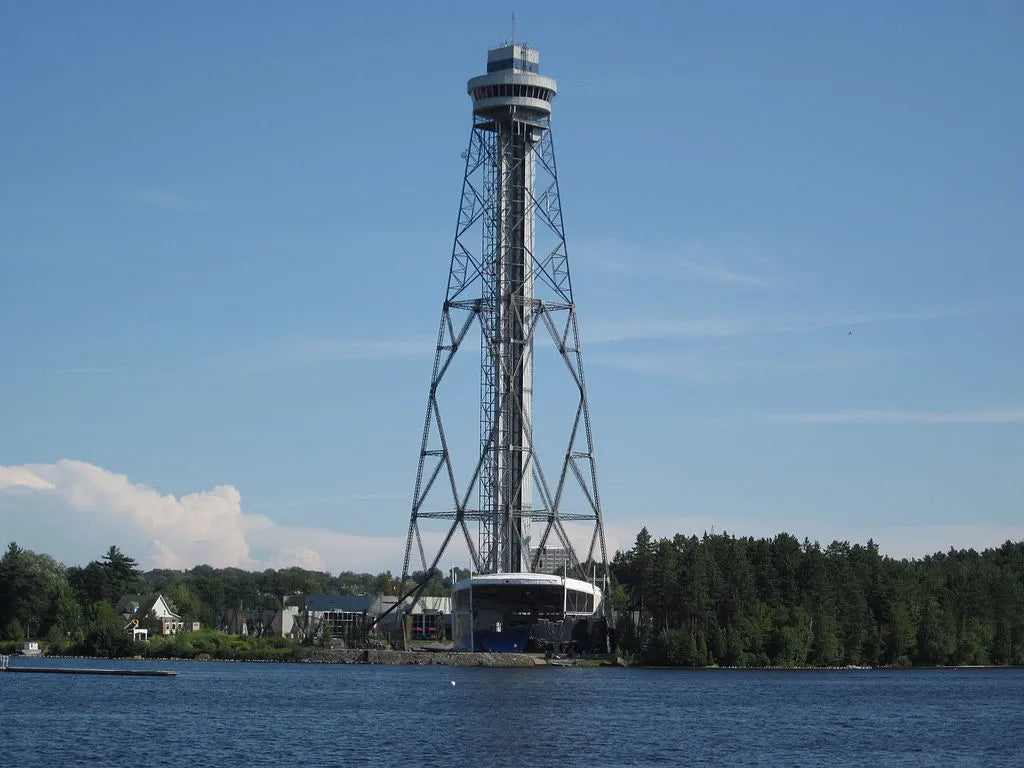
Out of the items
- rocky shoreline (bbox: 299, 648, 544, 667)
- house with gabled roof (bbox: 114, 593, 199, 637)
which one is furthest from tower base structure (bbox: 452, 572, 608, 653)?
house with gabled roof (bbox: 114, 593, 199, 637)

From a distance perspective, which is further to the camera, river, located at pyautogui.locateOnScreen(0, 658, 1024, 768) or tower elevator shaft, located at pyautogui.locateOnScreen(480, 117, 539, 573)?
tower elevator shaft, located at pyautogui.locateOnScreen(480, 117, 539, 573)

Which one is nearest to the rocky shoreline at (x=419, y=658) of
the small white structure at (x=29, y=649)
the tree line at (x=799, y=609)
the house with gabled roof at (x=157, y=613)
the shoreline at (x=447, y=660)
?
the shoreline at (x=447, y=660)

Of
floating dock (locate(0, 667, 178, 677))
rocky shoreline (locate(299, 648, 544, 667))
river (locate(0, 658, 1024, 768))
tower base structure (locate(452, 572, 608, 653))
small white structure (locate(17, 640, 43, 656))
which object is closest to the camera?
river (locate(0, 658, 1024, 768))

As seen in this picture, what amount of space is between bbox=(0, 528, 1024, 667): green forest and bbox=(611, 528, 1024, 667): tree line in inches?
5.5

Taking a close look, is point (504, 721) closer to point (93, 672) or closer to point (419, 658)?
point (93, 672)

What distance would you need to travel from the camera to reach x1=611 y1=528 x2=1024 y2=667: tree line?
13650cm

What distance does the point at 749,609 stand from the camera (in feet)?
452

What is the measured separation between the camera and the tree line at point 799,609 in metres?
136

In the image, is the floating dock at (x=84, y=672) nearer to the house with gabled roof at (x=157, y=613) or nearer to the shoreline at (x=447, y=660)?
the shoreline at (x=447, y=660)

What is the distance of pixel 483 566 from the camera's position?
150 meters

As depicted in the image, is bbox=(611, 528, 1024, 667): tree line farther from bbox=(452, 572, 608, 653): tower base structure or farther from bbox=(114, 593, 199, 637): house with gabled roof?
bbox=(114, 593, 199, 637): house with gabled roof

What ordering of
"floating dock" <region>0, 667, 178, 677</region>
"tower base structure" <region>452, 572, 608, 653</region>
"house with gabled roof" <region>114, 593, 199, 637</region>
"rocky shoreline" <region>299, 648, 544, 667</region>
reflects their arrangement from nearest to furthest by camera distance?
"floating dock" <region>0, 667, 178, 677</region> → "rocky shoreline" <region>299, 648, 544, 667</region> → "tower base structure" <region>452, 572, 608, 653</region> → "house with gabled roof" <region>114, 593, 199, 637</region>

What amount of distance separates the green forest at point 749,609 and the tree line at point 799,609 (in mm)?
139

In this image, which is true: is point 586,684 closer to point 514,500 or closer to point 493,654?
point 493,654
